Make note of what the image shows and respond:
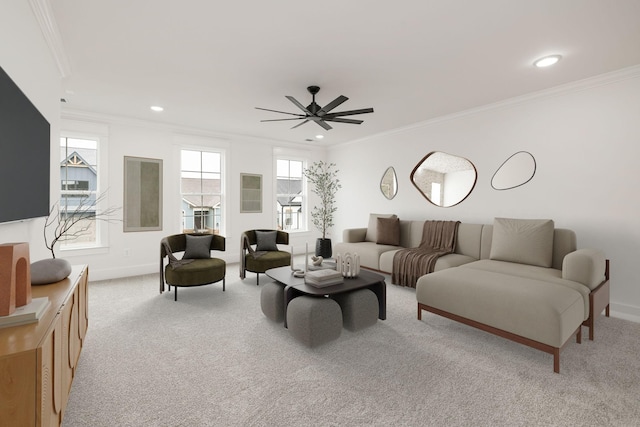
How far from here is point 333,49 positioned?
271 cm

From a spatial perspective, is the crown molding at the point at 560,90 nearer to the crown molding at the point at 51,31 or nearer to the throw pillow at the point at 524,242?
the throw pillow at the point at 524,242

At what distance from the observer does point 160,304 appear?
3566 mm

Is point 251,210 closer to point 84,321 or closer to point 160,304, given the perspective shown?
point 160,304

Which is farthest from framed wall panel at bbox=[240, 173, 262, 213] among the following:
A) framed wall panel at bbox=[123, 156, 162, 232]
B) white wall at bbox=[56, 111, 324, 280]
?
framed wall panel at bbox=[123, 156, 162, 232]

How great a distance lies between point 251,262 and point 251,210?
2057 mm

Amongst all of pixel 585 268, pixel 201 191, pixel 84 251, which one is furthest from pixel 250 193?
pixel 585 268

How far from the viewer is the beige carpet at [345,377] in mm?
1735

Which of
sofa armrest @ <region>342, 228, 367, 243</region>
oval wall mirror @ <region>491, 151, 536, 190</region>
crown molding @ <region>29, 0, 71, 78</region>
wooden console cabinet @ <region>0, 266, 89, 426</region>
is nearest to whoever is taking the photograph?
wooden console cabinet @ <region>0, 266, 89, 426</region>

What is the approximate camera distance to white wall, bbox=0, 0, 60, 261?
173cm

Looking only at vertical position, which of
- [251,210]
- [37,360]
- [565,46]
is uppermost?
[565,46]

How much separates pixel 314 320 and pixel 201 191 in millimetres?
4163

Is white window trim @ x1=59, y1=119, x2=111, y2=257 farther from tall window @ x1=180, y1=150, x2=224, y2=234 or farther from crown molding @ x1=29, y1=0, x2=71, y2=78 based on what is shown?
crown molding @ x1=29, y1=0, x2=71, y2=78

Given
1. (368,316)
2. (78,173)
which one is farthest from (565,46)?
(78,173)

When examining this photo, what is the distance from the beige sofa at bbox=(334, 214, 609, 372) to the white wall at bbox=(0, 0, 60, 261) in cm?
328
